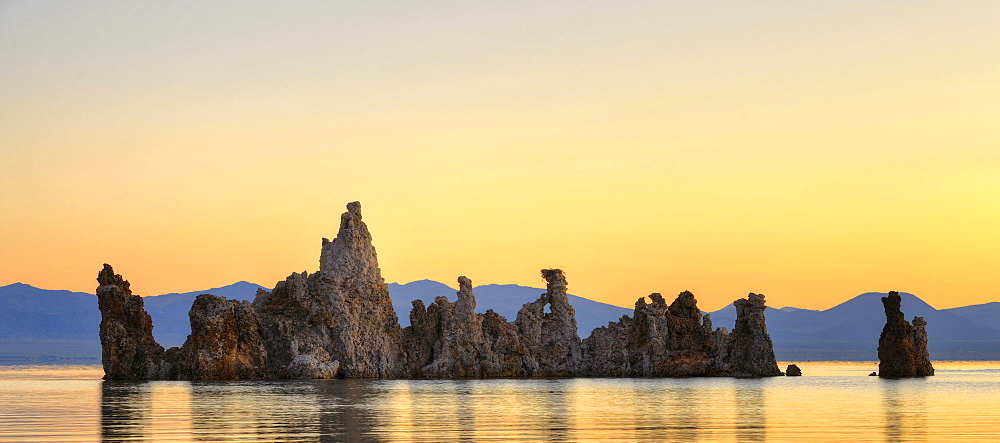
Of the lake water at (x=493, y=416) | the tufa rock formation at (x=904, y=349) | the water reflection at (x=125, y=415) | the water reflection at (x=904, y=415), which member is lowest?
the water reflection at (x=904, y=415)

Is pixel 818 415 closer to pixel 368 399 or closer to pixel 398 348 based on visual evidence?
pixel 368 399

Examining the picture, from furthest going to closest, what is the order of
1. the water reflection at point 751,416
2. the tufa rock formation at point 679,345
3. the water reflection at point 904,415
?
1. the tufa rock formation at point 679,345
2. the water reflection at point 751,416
3. the water reflection at point 904,415

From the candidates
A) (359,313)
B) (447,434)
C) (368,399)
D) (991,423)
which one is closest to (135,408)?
(368,399)

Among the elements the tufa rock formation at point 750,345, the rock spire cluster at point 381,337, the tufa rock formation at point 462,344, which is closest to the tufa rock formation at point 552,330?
the rock spire cluster at point 381,337

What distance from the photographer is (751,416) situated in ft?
180

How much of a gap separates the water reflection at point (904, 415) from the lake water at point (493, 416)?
64 millimetres

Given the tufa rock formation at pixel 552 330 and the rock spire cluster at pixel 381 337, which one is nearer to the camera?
the rock spire cluster at pixel 381 337

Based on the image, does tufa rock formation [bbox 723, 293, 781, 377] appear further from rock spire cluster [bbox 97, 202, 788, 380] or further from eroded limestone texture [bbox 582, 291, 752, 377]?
eroded limestone texture [bbox 582, 291, 752, 377]

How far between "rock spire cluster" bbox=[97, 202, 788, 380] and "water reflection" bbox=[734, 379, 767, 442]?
157 feet

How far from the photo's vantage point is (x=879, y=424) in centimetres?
4897

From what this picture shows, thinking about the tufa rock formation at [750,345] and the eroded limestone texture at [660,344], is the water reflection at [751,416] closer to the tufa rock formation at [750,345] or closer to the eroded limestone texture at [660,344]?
the tufa rock formation at [750,345]

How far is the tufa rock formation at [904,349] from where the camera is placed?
12344cm

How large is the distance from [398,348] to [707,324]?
3434 centimetres

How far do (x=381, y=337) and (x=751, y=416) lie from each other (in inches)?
2878
